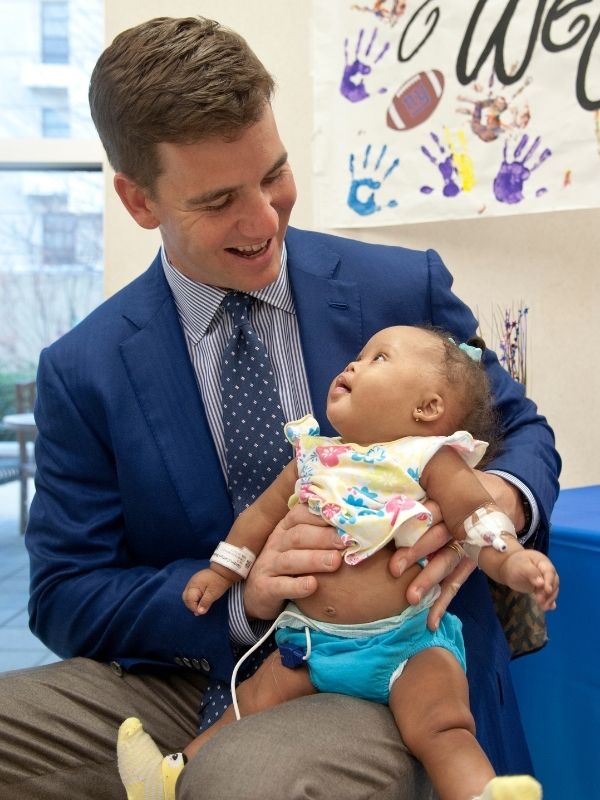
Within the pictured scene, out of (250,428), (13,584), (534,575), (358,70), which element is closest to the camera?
(534,575)

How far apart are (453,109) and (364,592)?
1.62 metres

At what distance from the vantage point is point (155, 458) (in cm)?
158

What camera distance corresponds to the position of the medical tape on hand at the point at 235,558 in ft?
4.73

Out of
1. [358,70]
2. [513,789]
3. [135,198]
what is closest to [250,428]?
[135,198]

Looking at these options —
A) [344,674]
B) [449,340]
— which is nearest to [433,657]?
[344,674]

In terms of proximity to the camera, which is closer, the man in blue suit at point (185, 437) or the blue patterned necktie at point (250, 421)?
the man in blue suit at point (185, 437)

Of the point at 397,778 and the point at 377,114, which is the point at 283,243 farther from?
the point at 377,114

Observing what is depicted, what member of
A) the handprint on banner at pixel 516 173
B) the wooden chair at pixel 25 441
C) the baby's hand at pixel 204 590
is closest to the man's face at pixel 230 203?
the baby's hand at pixel 204 590

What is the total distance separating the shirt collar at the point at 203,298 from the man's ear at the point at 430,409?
1.15 ft

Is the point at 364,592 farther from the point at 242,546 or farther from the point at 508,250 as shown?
the point at 508,250

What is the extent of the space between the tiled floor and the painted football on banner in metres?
1.65

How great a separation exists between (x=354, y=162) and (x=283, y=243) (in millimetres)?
1063

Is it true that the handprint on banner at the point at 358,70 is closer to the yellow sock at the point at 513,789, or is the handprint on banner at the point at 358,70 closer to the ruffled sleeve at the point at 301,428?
the ruffled sleeve at the point at 301,428

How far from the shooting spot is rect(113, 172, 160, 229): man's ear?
1.62m
